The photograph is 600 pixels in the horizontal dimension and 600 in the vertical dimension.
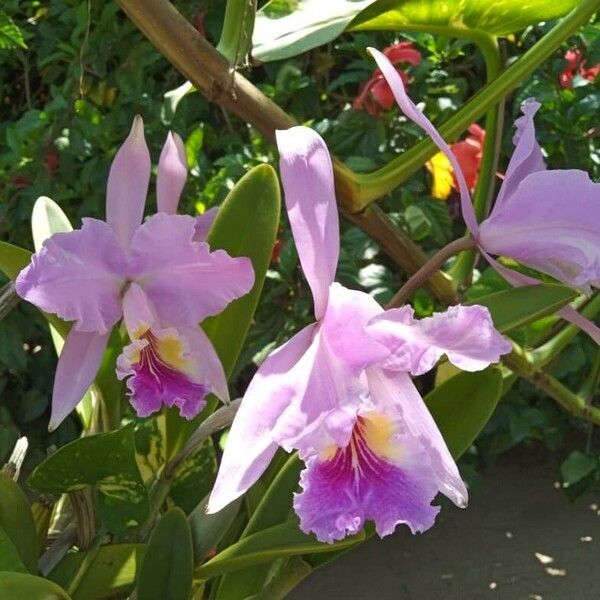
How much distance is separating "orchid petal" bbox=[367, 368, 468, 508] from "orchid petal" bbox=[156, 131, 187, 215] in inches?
Answer: 8.7

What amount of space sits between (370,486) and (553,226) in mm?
170

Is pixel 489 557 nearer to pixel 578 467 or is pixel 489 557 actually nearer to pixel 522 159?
pixel 578 467

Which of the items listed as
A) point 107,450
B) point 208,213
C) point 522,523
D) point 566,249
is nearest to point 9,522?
point 107,450

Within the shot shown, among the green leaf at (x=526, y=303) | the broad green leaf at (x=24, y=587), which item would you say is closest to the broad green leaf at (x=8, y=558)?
the broad green leaf at (x=24, y=587)

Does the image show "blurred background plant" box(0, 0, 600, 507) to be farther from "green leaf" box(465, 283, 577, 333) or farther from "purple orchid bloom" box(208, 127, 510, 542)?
"purple orchid bloom" box(208, 127, 510, 542)

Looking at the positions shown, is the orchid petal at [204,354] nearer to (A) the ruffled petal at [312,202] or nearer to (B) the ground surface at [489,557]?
(A) the ruffled petal at [312,202]

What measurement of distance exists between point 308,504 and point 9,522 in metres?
0.28

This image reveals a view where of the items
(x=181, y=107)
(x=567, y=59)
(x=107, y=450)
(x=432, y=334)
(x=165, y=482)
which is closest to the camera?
(x=432, y=334)

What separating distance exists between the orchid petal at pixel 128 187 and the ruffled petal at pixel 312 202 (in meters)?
0.17

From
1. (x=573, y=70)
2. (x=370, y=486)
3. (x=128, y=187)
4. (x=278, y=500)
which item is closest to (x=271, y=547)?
(x=278, y=500)

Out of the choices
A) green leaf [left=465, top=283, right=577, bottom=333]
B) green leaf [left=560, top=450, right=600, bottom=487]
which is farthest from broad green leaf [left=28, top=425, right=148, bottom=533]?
green leaf [left=560, top=450, right=600, bottom=487]

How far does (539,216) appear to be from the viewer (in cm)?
51

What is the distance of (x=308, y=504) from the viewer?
0.49 metres

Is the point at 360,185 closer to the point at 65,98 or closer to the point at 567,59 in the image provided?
the point at 567,59
